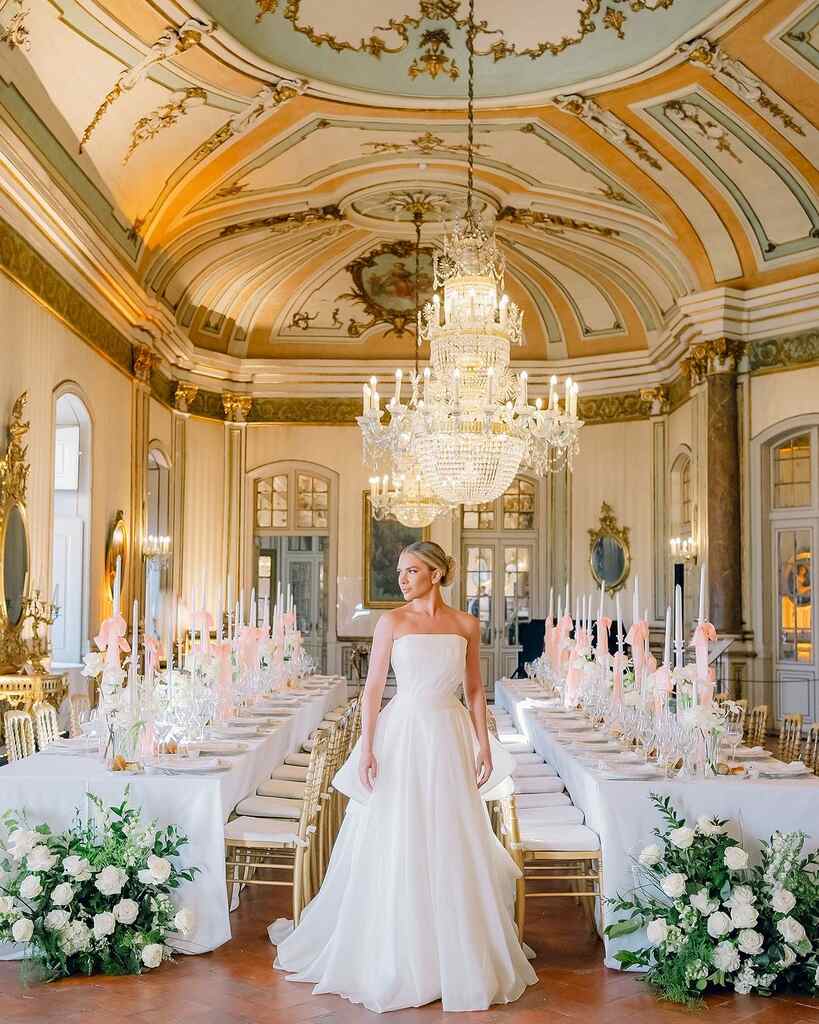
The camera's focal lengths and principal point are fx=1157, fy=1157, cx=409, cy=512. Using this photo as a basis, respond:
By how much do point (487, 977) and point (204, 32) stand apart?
→ 25.5 ft

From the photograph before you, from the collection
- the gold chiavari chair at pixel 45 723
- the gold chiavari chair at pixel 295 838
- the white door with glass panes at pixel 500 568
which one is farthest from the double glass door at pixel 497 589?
the gold chiavari chair at pixel 295 838

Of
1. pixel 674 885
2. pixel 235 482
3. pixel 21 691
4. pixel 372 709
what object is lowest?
pixel 674 885

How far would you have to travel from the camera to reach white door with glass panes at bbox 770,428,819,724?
12.1m

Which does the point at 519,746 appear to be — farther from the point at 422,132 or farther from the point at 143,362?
the point at 143,362

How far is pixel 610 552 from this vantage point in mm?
16406

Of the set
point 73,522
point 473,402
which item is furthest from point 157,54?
point 73,522

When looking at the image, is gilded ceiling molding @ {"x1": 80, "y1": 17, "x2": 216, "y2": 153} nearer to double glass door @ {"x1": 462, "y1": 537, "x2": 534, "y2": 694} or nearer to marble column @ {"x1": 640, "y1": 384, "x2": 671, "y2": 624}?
marble column @ {"x1": 640, "y1": 384, "x2": 671, "y2": 624}

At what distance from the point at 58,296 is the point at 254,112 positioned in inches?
99.0

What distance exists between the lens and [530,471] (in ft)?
56.3

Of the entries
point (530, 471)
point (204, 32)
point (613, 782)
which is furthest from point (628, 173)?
point (613, 782)

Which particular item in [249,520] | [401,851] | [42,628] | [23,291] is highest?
[23,291]

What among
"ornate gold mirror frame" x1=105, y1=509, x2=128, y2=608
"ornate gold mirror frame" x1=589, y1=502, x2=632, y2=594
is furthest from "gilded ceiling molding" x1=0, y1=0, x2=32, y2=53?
"ornate gold mirror frame" x1=589, y1=502, x2=632, y2=594

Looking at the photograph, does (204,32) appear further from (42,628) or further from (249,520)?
(249,520)

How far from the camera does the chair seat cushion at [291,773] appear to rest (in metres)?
6.86
